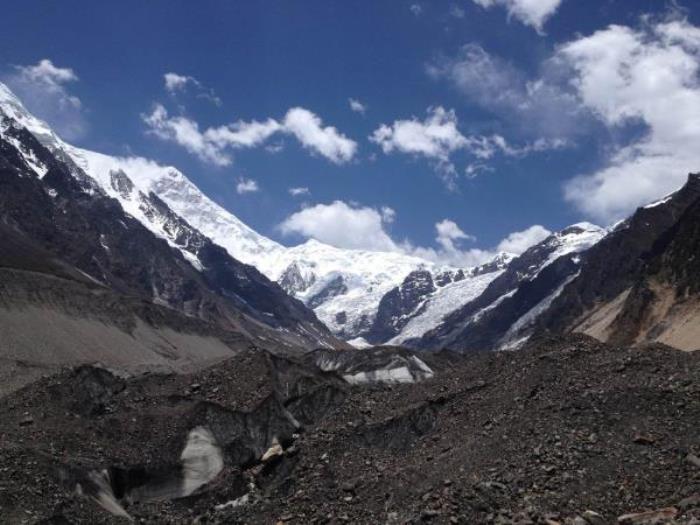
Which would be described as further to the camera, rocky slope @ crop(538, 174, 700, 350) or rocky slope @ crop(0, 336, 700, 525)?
rocky slope @ crop(538, 174, 700, 350)

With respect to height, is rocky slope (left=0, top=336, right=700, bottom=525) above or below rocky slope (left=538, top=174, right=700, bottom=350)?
below

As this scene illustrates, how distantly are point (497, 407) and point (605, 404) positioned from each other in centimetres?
414

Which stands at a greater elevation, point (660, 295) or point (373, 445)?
point (660, 295)

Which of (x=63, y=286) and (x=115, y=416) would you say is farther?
(x=63, y=286)

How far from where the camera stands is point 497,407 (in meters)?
27.9

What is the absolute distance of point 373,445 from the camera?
28.3 meters

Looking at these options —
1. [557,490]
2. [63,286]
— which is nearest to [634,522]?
[557,490]

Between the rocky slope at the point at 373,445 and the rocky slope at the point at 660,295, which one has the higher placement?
the rocky slope at the point at 660,295

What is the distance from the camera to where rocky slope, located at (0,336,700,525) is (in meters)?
21.0

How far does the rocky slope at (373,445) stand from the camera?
21.0m

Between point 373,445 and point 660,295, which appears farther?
point 660,295

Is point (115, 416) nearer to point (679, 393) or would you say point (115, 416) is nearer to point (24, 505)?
point (24, 505)

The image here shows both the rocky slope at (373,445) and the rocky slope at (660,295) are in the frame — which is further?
the rocky slope at (660,295)

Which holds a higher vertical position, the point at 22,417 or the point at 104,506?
the point at 22,417
